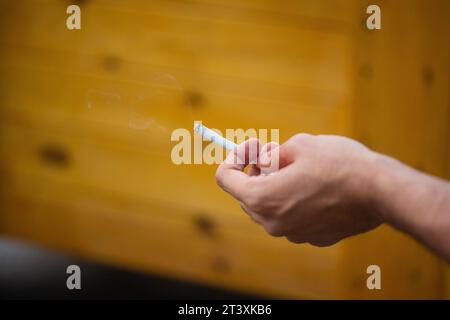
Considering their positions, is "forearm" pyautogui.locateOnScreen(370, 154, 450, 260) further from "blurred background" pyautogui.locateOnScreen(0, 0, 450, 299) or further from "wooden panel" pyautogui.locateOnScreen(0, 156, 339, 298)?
"wooden panel" pyautogui.locateOnScreen(0, 156, 339, 298)

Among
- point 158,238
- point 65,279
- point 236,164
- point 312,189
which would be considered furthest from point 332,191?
point 65,279

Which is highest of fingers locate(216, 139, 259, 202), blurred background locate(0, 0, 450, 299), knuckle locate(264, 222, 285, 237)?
blurred background locate(0, 0, 450, 299)

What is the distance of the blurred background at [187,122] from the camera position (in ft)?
3.95

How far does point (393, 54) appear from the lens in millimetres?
1185

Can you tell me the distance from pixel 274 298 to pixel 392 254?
275 mm

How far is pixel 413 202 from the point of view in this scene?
1.75ft

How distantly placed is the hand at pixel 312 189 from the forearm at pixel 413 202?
0.01 metres

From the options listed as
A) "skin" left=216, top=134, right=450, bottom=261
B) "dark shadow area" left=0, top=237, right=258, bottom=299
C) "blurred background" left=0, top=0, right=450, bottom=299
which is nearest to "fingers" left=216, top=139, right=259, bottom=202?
"skin" left=216, top=134, right=450, bottom=261

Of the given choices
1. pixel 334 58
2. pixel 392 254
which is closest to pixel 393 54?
pixel 334 58

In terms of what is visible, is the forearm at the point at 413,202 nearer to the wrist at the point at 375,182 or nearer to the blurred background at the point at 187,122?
→ the wrist at the point at 375,182

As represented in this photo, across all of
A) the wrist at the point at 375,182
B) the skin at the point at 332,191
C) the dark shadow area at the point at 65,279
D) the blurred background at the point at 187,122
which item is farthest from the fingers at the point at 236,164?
the dark shadow area at the point at 65,279

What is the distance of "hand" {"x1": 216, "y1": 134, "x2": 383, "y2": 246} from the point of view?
1.93 feet

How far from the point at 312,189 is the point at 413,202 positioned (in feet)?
0.33

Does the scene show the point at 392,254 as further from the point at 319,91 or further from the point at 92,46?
the point at 92,46
